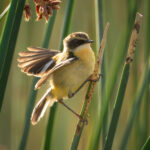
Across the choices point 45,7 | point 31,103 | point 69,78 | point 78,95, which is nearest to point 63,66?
point 69,78

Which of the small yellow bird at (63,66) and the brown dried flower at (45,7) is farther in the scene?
the small yellow bird at (63,66)

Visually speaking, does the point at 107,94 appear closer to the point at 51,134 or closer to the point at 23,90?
the point at 51,134

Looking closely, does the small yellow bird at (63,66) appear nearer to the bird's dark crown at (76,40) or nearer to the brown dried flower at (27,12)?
the bird's dark crown at (76,40)

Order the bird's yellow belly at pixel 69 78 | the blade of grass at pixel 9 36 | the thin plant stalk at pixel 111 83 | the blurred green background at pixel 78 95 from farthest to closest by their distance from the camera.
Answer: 1. the blurred green background at pixel 78 95
2. the bird's yellow belly at pixel 69 78
3. the thin plant stalk at pixel 111 83
4. the blade of grass at pixel 9 36

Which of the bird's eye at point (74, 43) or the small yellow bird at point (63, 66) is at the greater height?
the bird's eye at point (74, 43)

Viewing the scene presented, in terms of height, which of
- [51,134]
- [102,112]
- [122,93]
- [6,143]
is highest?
[122,93]

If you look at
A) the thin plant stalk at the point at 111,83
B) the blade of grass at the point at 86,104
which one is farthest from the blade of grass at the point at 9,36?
the thin plant stalk at the point at 111,83

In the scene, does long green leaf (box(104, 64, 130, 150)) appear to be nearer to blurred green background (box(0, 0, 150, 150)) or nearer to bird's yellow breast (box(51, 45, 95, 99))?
bird's yellow breast (box(51, 45, 95, 99))

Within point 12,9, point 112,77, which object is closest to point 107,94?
point 112,77
